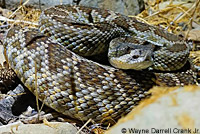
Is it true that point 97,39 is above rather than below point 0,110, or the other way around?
above

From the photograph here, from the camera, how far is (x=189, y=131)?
2.08 metres

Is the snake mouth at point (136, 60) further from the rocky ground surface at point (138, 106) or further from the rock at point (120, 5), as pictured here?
the rock at point (120, 5)

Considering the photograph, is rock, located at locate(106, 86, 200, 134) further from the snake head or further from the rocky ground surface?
the snake head

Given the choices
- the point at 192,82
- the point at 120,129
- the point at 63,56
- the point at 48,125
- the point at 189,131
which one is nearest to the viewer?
the point at 189,131

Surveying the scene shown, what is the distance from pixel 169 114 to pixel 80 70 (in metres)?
1.95

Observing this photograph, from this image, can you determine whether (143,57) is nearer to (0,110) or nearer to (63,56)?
(63,56)

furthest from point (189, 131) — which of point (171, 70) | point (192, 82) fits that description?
point (171, 70)

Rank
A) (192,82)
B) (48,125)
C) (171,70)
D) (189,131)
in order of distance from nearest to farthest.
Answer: (189,131)
(48,125)
(192,82)
(171,70)

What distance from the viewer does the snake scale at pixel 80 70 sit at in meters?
3.91

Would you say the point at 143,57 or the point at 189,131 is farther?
the point at 143,57

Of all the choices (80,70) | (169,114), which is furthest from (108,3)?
(169,114)

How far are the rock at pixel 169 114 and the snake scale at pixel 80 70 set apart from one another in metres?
1.63

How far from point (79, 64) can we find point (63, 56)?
0.75 ft

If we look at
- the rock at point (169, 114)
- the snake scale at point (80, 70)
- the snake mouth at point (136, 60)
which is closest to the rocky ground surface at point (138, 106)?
the rock at point (169, 114)
